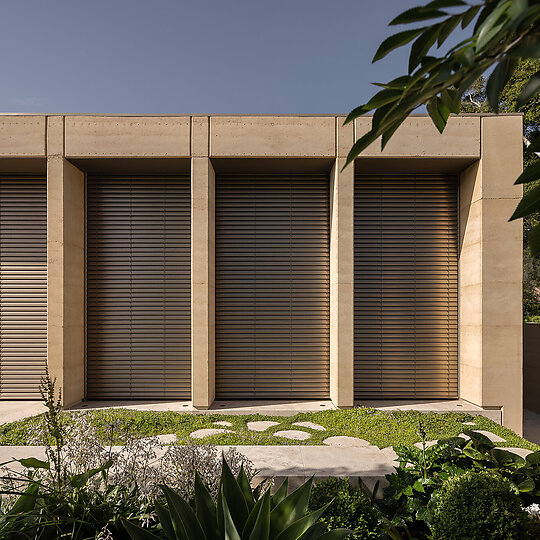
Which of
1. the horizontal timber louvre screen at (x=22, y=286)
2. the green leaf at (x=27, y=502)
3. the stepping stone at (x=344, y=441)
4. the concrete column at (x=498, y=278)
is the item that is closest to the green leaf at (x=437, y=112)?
the green leaf at (x=27, y=502)

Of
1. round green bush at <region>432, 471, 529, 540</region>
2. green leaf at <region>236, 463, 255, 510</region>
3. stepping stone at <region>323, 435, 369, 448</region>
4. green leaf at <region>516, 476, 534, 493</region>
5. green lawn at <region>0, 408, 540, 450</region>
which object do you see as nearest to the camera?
green leaf at <region>236, 463, 255, 510</region>

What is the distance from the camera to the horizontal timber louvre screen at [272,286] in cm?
839

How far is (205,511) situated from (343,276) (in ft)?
20.1

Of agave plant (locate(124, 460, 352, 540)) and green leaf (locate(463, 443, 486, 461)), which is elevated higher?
agave plant (locate(124, 460, 352, 540))

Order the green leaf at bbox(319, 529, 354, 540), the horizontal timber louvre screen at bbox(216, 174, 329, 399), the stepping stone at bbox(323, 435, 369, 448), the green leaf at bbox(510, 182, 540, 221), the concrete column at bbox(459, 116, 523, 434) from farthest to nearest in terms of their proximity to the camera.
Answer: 1. the horizontal timber louvre screen at bbox(216, 174, 329, 399)
2. the concrete column at bbox(459, 116, 523, 434)
3. the stepping stone at bbox(323, 435, 369, 448)
4. the green leaf at bbox(319, 529, 354, 540)
5. the green leaf at bbox(510, 182, 540, 221)

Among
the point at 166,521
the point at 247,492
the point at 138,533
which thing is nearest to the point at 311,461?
the point at 247,492

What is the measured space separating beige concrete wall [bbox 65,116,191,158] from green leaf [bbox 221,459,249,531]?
6746mm

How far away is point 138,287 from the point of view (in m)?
8.50

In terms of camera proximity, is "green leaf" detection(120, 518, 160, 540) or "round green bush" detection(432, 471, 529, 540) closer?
"green leaf" detection(120, 518, 160, 540)

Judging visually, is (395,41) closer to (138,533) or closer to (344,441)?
(138,533)

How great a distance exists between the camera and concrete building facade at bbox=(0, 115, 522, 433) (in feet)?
24.9

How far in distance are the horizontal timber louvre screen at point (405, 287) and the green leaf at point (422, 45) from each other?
8020mm

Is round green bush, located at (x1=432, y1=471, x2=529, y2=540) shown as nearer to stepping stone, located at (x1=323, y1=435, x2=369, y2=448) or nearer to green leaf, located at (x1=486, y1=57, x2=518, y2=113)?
green leaf, located at (x1=486, y1=57, x2=518, y2=113)

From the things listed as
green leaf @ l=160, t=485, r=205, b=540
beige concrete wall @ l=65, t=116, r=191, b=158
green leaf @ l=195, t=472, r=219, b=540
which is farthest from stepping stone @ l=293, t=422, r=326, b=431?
beige concrete wall @ l=65, t=116, r=191, b=158
